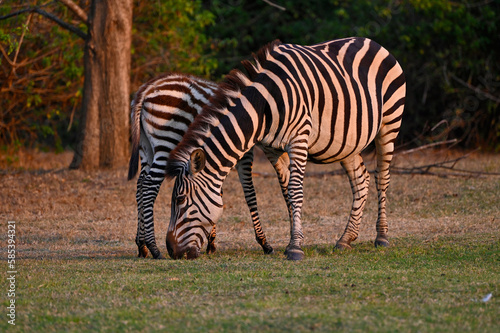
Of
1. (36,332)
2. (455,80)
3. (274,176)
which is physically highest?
(455,80)

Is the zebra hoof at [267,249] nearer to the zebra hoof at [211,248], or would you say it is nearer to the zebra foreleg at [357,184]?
the zebra hoof at [211,248]

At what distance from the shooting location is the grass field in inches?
171

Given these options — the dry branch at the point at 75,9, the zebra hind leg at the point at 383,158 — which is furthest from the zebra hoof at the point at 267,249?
the dry branch at the point at 75,9

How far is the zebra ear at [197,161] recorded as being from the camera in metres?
6.47

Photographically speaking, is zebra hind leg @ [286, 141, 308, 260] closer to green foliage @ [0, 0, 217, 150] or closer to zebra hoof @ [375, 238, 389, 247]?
zebra hoof @ [375, 238, 389, 247]

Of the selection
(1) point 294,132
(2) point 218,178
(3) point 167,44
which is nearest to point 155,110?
(2) point 218,178

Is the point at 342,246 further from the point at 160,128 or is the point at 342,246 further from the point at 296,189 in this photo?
the point at 160,128

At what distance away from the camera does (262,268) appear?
244 inches

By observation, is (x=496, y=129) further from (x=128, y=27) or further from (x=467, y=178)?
(x=128, y=27)

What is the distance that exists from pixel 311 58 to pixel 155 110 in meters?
1.85

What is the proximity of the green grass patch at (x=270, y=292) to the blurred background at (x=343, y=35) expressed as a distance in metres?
8.38

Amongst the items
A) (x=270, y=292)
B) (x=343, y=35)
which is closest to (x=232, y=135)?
(x=270, y=292)

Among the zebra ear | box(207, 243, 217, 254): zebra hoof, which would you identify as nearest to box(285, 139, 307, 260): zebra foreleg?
the zebra ear

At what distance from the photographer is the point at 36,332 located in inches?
164
